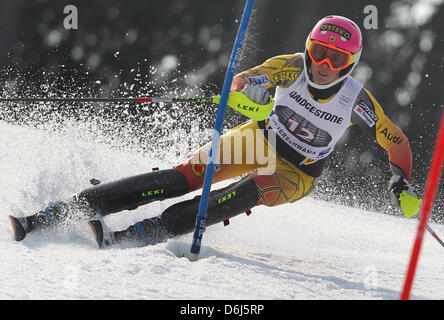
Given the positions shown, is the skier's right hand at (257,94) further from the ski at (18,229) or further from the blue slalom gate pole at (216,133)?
the ski at (18,229)

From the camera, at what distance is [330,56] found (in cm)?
290

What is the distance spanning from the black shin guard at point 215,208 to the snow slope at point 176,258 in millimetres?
100

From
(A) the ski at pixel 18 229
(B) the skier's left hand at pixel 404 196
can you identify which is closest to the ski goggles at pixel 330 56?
(B) the skier's left hand at pixel 404 196

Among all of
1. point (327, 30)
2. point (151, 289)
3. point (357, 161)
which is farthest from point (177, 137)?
point (151, 289)

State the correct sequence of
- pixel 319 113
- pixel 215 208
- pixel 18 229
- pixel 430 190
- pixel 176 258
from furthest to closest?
pixel 319 113 → pixel 215 208 → pixel 18 229 → pixel 176 258 → pixel 430 190

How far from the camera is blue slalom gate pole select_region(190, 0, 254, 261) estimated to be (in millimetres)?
2447

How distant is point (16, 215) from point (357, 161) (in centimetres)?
1114

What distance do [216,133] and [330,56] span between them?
2.96 ft

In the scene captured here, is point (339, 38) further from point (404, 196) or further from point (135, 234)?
point (135, 234)

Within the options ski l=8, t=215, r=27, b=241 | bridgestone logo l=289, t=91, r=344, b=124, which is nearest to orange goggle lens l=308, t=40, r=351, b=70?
bridgestone logo l=289, t=91, r=344, b=124

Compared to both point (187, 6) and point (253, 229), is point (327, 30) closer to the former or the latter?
point (253, 229)

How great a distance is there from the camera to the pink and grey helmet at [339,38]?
2.86 m

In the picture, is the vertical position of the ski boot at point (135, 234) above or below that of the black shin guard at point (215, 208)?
below

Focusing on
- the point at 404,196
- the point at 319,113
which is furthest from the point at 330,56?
the point at 404,196
